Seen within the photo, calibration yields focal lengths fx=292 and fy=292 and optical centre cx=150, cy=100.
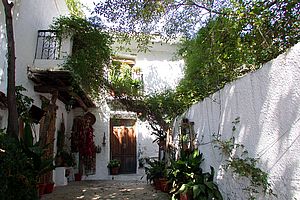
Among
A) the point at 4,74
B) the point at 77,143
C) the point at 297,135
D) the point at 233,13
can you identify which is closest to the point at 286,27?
the point at 233,13

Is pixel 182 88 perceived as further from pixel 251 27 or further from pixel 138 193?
pixel 251 27

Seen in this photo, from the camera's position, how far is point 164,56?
12.9 metres

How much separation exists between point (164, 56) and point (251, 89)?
961 centimetres

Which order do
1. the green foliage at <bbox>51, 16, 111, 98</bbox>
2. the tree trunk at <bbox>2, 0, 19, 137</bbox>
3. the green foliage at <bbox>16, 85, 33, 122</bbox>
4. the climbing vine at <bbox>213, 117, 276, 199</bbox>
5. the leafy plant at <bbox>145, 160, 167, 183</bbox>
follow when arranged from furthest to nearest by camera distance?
1. the leafy plant at <bbox>145, 160, 167, 183</bbox>
2. the green foliage at <bbox>51, 16, 111, 98</bbox>
3. the green foliage at <bbox>16, 85, 33, 122</bbox>
4. the tree trunk at <bbox>2, 0, 19, 137</bbox>
5. the climbing vine at <bbox>213, 117, 276, 199</bbox>

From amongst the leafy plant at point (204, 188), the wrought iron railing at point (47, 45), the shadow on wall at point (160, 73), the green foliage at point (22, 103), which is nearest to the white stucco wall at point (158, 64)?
the shadow on wall at point (160, 73)

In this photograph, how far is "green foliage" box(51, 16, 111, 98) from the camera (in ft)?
25.0

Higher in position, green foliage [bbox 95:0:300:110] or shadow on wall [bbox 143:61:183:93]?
shadow on wall [bbox 143:61:183:93]

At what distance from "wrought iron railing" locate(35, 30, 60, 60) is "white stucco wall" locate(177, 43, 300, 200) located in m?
5.04

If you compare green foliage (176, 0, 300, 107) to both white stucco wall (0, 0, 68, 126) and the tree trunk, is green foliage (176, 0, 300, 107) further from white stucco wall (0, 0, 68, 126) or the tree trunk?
white stucco wall (0, 0, 68, 126)

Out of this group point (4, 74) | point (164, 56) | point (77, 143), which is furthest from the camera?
point (164, 56)

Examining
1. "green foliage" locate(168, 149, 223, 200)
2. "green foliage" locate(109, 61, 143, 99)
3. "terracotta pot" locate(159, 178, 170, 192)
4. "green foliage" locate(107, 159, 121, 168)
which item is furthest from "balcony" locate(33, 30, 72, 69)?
"green foliage" locate(107, 159, 121, 168)

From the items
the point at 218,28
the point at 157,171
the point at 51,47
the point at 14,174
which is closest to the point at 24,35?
the point at 51,47

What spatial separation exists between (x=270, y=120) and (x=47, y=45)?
654 centimetres

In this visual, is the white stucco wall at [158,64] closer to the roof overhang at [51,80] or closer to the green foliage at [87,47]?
the green foliage at [87,47]
